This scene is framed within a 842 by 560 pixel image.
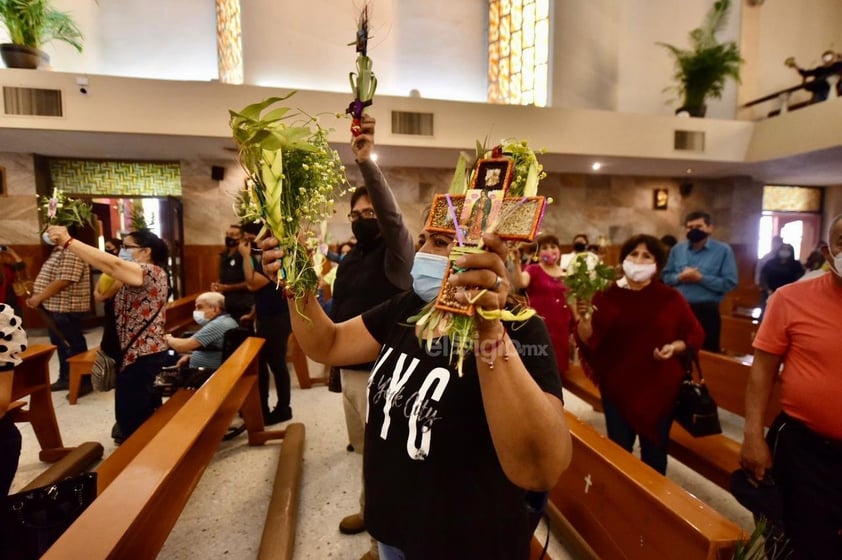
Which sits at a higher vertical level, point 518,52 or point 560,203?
point 518,52

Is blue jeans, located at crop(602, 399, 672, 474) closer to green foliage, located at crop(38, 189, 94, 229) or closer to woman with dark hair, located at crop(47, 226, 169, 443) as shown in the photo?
woman with dark hair, located at crop(47, 226, 169, 443)

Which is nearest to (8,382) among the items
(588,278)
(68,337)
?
(588,278)

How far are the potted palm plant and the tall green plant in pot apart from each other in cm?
945

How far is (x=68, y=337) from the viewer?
4203mm

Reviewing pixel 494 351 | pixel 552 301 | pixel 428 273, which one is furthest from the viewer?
pixel 552 301

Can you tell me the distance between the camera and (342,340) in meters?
1.26

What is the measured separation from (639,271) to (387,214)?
4.47ft

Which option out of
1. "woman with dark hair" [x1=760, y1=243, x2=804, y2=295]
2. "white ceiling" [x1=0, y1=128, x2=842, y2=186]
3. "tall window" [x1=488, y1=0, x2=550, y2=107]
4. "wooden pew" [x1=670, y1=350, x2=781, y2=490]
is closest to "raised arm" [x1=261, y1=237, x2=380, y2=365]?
"wooden pew" [x1=670, y1=350, x2=781, y2=490]

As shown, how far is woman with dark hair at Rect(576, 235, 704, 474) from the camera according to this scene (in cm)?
217

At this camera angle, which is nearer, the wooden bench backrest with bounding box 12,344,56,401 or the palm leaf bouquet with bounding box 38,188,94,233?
the palm leaf bouquet with bounding box 38,188,94,233

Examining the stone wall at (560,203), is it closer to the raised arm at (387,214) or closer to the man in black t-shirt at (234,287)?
the man in black t-shirt at (234,287)

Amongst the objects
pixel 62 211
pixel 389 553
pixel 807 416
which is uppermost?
pixel 62 211

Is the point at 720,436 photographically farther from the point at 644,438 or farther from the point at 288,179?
the point at 288,179

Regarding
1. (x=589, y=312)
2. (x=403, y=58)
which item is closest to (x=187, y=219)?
(x=403, y=58)
